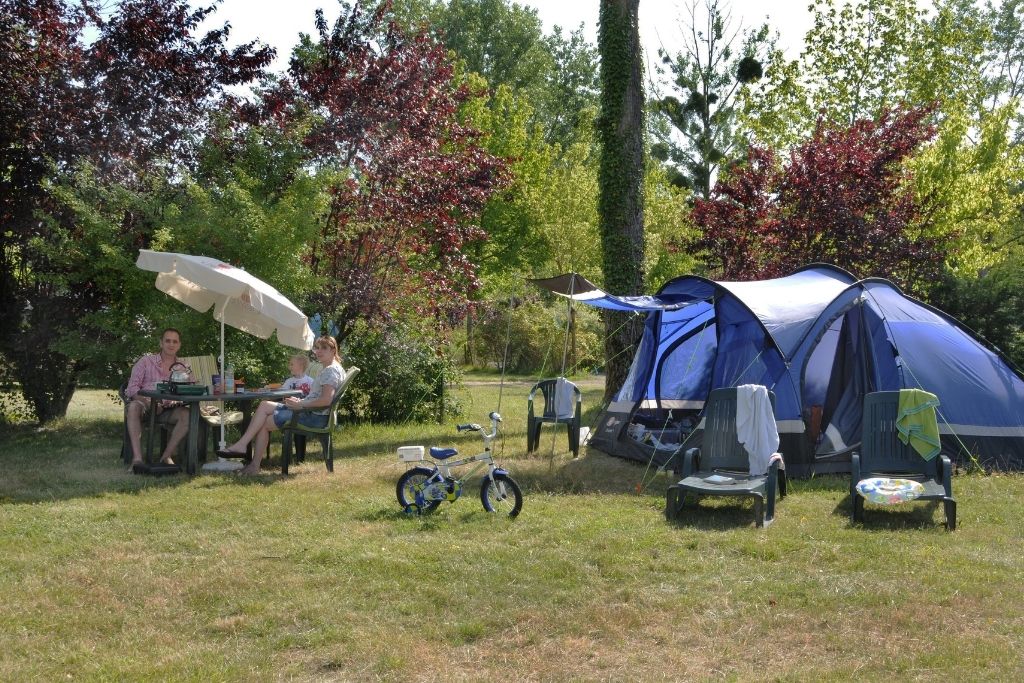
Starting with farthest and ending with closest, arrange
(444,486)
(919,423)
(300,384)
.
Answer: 1. (300,384)
2. (919,423)
3. (444,486)

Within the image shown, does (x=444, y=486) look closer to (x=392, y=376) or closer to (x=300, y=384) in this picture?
(x=300, y=384)

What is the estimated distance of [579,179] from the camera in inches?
969

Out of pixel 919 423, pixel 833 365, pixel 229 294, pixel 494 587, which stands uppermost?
pixel 229 294

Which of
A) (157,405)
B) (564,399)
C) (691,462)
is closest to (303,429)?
(157,405)

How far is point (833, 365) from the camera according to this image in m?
9.21

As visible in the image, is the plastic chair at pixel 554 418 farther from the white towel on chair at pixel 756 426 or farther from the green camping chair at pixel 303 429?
the white towel on chair at pixel 756 426

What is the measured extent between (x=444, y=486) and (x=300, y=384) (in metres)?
2.76

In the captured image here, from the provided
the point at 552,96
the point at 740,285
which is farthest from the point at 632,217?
the point at 552,96

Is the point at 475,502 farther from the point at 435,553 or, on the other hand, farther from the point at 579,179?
the point at 579,179

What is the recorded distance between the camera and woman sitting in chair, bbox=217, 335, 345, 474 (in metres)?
8.59

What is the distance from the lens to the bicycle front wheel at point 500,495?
689cm

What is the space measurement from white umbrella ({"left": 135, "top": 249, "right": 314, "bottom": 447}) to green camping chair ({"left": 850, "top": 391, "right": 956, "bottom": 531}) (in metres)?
4.75

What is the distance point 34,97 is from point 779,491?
333 inches

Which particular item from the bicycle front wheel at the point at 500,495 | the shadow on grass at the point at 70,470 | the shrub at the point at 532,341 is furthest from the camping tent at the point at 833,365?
the shrub at the point at 532,341
